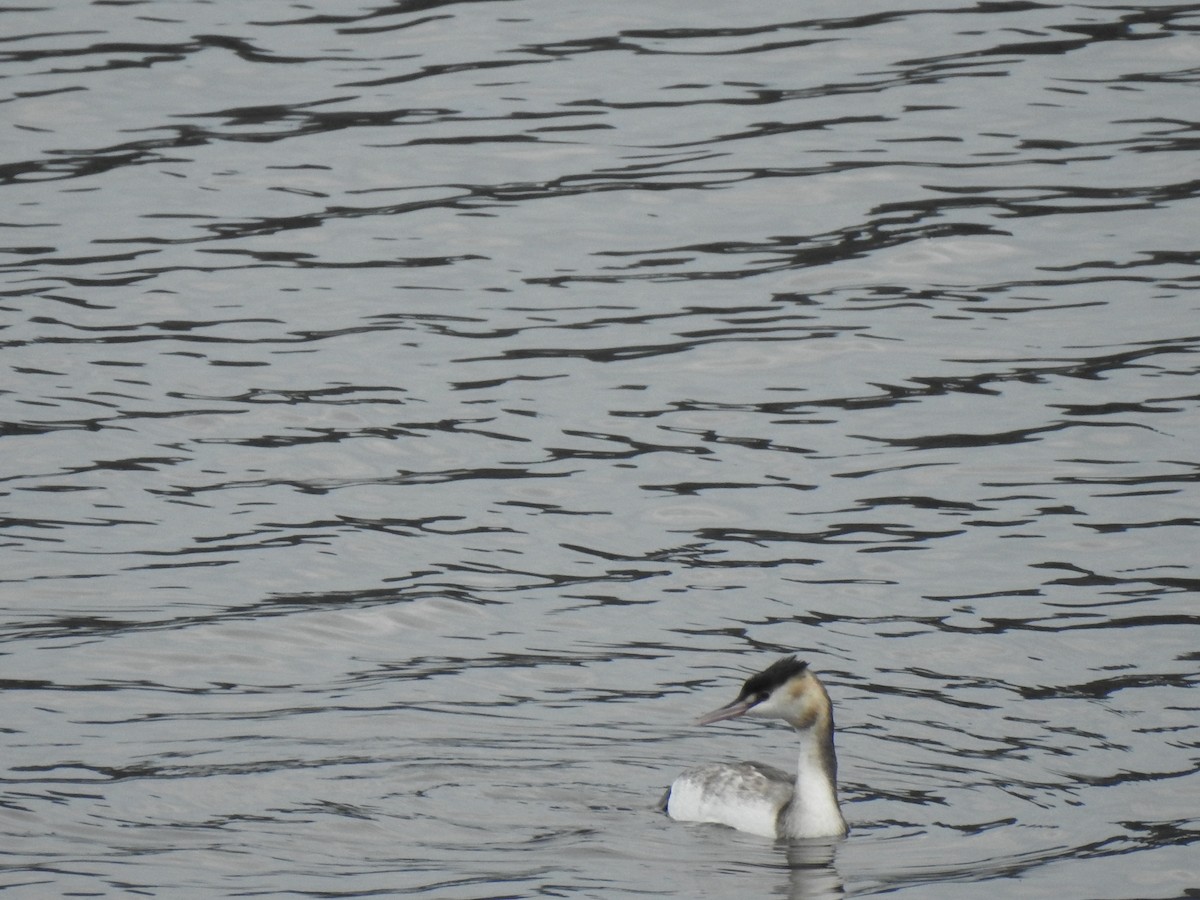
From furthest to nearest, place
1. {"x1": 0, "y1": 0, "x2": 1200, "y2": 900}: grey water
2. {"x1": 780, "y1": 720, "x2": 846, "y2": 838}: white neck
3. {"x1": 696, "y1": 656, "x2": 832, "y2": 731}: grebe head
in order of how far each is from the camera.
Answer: {"x1": 696, "y1": 656, "x2": 832, "y2": 731}: grebe head → {"x1": 0, "y1": 0, "x2": 1200, "y2": 900}: grey water → {"x1": 780, "y1": 720, "x2": 846, "y2": 838}: white neck

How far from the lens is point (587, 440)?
14.4 metres

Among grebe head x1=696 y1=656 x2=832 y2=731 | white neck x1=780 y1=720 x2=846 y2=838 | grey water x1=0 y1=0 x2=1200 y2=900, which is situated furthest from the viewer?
grebe head x1=696 y1=656 x2=832 y2=731

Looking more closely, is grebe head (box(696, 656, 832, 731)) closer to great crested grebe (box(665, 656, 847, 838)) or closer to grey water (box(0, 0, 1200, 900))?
great crested grebe (box(665, 656, 847, 838))

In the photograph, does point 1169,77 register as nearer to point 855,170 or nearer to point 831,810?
point 855,170

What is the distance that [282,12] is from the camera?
2244cm

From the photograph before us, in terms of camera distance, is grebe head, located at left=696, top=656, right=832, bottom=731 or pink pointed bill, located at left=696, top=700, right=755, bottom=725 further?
pink pointed bill, located at left=696, top=700, right=755, bottom=725

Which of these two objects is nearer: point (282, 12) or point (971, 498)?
point (971, 498)

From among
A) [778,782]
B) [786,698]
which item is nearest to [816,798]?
[778,782]

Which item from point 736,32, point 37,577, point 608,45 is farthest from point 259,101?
point 37,577

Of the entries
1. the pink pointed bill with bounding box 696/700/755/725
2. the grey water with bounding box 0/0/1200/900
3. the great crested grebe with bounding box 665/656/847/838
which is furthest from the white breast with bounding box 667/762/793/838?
the pink pointed bill with bounding box 696/700/755/725

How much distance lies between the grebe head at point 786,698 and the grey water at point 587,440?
1.90 ft

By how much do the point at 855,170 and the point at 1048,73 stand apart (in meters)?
2.85

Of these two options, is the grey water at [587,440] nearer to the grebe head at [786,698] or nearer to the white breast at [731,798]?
the white breast at [731,798]

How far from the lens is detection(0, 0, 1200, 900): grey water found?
9.78m
